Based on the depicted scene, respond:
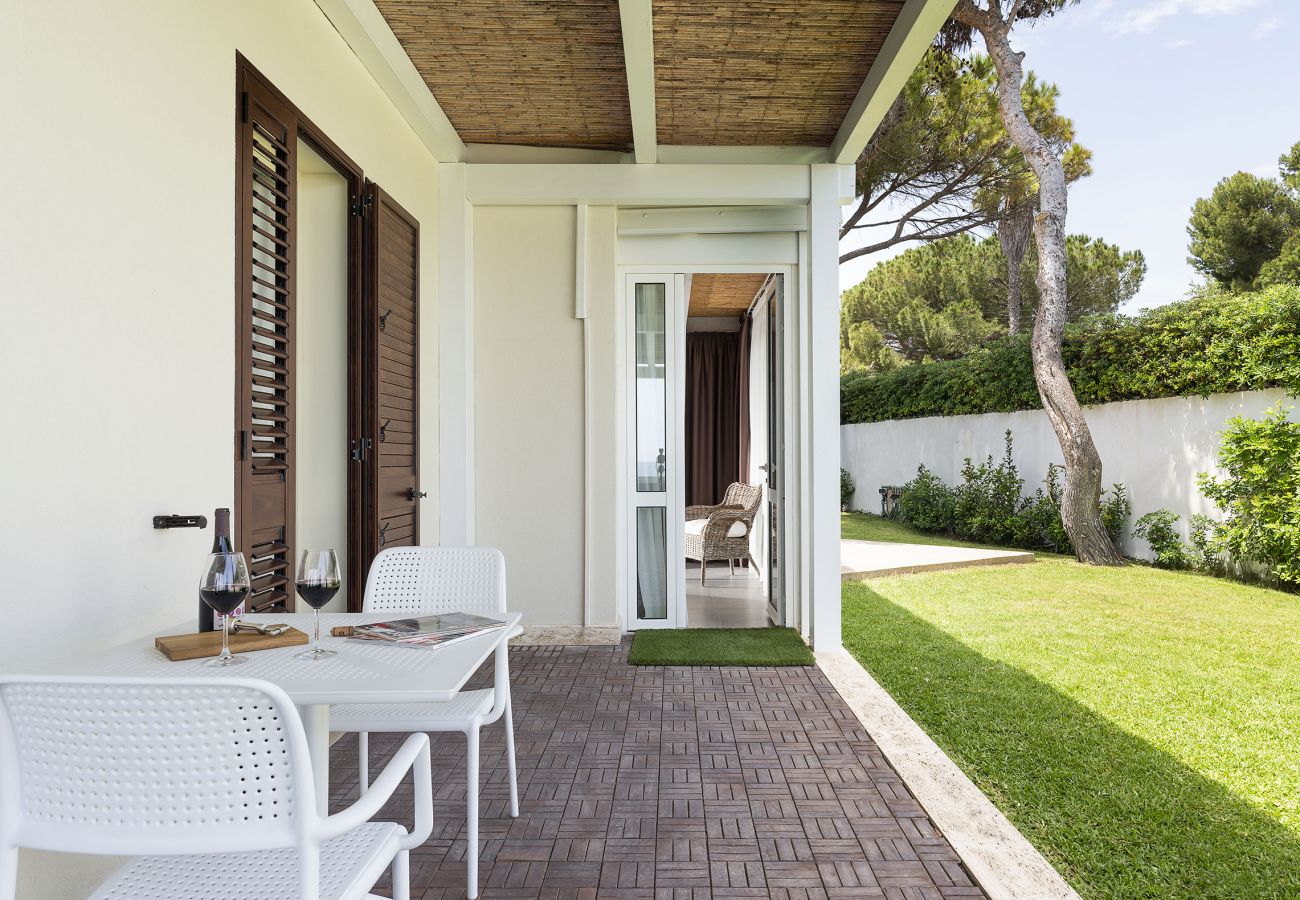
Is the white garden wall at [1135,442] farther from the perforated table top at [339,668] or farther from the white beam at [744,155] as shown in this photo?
the perforated table top at [339,668]

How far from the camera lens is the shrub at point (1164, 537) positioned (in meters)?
8.40

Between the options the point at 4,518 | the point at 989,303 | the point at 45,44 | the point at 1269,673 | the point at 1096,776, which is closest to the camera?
the point at 4,518

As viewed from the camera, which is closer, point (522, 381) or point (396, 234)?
point (396, 234)

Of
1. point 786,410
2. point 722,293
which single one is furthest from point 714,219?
point 722,293

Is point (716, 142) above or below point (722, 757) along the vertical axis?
above

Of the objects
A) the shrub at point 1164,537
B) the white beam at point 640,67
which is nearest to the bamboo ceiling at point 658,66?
the white beam at point 640,67

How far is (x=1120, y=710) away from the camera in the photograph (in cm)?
427

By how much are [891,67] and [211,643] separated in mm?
3547

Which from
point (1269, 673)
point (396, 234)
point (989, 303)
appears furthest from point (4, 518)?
point (989, 303)

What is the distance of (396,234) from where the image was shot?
4359mm

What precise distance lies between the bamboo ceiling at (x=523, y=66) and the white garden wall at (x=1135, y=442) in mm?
6320

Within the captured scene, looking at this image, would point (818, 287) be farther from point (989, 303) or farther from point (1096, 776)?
point (989, 303)

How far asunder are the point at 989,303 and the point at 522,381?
12.9m

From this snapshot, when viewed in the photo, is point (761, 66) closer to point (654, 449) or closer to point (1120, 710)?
point (654, 449)
